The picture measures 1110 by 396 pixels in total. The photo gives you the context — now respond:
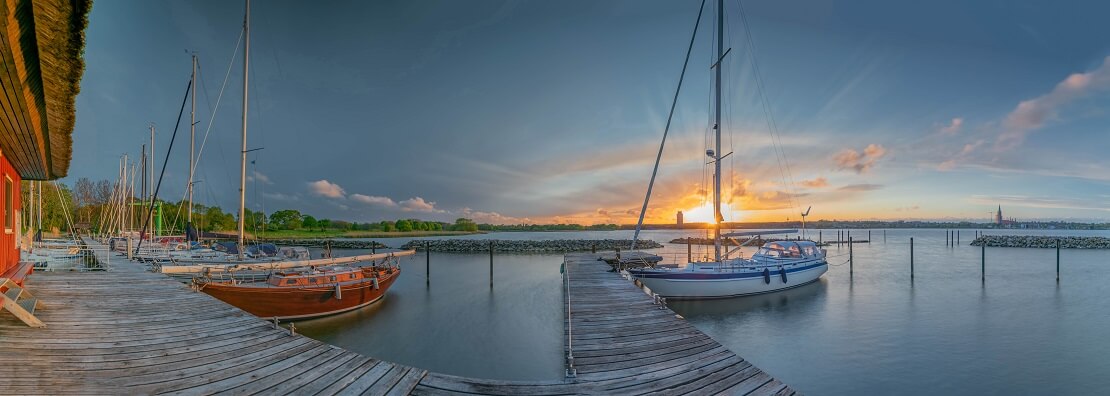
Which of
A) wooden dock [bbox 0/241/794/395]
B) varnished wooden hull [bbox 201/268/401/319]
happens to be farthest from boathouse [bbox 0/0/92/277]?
varnished wooden hull [bbox 201/268/401/319]

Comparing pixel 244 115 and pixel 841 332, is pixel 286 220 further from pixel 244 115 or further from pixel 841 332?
pixel 841 332

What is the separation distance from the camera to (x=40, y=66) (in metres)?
4.44

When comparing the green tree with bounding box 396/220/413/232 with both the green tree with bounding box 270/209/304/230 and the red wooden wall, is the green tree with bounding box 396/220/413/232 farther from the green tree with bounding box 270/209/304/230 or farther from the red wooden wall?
the red wooden wall

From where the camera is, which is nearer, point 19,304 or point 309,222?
point 19,304

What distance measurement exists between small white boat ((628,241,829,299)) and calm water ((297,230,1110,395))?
58 cm

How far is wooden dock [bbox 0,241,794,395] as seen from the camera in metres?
4.56

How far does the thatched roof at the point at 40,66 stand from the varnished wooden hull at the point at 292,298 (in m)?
6.33

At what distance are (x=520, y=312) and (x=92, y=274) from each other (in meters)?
12.6

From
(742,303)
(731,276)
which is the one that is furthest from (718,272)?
(742,303)

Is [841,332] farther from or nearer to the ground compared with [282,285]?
nearer to the ground

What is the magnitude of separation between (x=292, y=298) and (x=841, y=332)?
18.0 m

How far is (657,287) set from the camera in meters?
17.7

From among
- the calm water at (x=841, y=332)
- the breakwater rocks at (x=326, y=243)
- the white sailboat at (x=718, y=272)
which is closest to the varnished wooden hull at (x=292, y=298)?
the calm water at (x=841, y=332)

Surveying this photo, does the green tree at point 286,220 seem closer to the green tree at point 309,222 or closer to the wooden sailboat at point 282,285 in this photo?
the green tree at point 309,222
